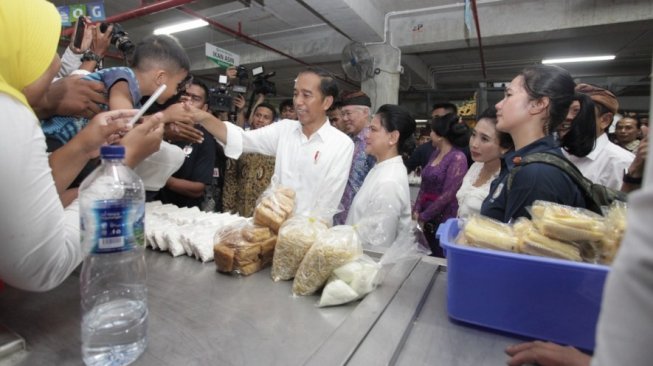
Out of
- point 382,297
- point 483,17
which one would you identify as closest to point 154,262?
point 382,297

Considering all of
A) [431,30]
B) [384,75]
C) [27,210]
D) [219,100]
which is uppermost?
[431,30]

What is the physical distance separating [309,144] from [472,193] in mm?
1237

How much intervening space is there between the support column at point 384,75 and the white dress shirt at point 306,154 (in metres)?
4.28

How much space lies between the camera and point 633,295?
0.31 metres

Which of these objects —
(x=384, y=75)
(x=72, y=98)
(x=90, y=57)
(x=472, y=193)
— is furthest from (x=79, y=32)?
(x=384, y=75)

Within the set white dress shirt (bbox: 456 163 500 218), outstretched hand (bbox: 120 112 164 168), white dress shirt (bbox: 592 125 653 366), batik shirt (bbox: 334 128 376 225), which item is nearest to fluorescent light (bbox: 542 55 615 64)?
white dress shirt (bbox: 456 163 500 218)

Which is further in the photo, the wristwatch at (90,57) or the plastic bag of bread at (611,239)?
the wristwatch at (90,57)

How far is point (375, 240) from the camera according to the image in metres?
1.34

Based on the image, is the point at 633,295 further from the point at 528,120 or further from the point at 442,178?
the point at 442,178

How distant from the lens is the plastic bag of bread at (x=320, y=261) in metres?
0.93

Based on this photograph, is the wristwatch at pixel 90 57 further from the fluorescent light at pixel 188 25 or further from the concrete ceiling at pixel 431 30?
the fluorescent light at pixel 188 25

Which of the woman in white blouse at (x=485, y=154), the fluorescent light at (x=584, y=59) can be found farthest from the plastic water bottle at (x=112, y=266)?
the fluorescent light at (x=584, y=59)

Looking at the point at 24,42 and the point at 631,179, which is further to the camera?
the point at 631,179

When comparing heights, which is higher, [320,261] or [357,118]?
[357,118]
